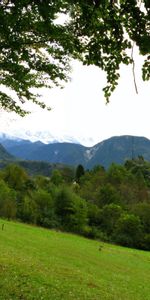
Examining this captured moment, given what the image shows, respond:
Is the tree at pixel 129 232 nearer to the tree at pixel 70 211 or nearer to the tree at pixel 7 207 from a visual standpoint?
the tree at pixel 70 211

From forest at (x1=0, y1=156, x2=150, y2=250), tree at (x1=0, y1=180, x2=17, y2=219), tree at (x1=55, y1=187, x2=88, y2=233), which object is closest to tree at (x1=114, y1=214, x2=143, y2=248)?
forest at (x1=0, y1=156, x2=150, y2=250)

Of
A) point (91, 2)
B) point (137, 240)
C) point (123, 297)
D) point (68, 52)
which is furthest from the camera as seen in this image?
point (137, 240)

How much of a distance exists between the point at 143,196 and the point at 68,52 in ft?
442

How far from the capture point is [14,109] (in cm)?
1894

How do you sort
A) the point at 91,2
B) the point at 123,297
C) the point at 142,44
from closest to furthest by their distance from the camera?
the point at 142,44, the point at 91,2, the point at 123,297

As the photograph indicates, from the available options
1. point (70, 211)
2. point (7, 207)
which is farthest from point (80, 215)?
point (7, 207)

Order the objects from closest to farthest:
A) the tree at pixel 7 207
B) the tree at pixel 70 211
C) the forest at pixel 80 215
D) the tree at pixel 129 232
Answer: the tree at pixel 7 207
the tree at pixel 129 232
the forest at pixel 80 215
the tree at pixel 70 211

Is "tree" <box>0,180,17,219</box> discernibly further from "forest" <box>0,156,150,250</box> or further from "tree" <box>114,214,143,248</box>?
"tree" <box>114,214,143,248</box>

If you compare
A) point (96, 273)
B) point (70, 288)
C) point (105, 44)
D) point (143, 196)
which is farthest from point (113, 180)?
point (105, 44)

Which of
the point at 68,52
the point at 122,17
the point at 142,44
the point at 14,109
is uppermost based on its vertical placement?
the point at 68,52

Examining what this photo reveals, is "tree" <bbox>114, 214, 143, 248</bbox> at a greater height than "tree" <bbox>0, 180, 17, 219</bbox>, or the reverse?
"tree" <bbox>0, 180, 17, 219</bbox>

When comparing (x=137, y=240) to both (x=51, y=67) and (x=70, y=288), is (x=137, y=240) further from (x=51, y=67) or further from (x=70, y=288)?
(x=51, y=67)

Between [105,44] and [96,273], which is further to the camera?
[96,273]

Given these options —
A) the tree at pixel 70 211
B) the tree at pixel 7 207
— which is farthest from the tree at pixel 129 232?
the tree at pixel 7 207
